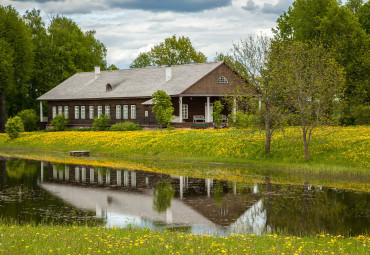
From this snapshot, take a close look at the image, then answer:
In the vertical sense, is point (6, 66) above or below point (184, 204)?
above

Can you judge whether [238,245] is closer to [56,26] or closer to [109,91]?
[109,91]

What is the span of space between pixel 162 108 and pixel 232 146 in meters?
12.3

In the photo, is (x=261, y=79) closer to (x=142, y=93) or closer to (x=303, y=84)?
(x=303, y=84)

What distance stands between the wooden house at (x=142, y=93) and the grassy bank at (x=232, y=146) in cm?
746

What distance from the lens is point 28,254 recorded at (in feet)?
30.8

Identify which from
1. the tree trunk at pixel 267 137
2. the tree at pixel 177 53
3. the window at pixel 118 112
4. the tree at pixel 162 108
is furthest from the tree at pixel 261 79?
the tree at pixel 177 53

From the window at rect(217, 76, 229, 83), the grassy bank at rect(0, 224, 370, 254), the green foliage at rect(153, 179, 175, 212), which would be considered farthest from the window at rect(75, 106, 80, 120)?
the grassy bank at rect(0, 224, 370, 254)

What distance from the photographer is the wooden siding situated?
48781 mm

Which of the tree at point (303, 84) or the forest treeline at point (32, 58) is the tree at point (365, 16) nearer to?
the tree at point (303, 84)

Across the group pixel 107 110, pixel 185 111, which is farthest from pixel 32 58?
pixel 185 111

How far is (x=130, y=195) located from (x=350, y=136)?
17.2m

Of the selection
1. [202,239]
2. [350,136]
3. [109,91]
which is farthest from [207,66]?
[202,239]

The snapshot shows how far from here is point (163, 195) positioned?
20.2 m

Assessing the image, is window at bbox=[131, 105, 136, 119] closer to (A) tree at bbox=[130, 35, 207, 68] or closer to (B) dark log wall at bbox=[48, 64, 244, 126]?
(B) dark log wall at bbox=[48, 64, 244, 126]
